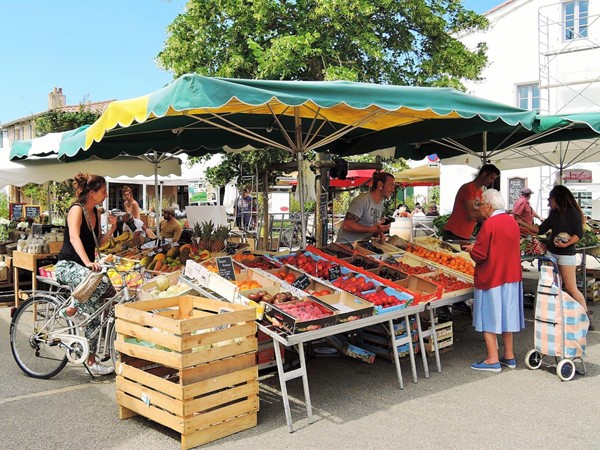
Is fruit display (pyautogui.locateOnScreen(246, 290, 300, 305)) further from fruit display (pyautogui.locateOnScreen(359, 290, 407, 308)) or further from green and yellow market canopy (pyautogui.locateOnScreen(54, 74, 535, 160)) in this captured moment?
green and yellow market canopy (pyautogui.locateOnScreen(54, 74, 535, 160))

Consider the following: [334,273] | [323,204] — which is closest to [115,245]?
[323,204]

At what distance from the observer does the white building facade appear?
694 inches

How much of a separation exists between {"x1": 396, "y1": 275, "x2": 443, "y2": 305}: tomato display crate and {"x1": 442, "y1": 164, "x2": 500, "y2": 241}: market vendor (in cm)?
205

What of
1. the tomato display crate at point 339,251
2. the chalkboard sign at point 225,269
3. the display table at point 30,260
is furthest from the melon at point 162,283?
the display table at point 30,260

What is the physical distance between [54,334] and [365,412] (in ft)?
9.49

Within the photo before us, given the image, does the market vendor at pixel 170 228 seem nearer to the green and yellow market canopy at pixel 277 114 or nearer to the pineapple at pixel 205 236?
the green and yellow market canopy at pixel 277 114

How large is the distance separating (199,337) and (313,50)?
985 centimetres

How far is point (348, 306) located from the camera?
4.91m

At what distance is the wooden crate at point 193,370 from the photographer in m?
3.71

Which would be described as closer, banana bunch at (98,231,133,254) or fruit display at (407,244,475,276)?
fruit display at (407,244,475,276)

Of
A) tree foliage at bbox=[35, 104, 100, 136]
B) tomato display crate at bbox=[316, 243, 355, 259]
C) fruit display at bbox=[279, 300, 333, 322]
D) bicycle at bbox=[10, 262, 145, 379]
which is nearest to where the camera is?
fruit display at bbox=[279, 300, 333, 322]

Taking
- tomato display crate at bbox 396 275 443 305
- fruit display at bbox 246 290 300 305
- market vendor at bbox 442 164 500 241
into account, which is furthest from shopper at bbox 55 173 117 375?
market vendor at bbox 442 164 500 241

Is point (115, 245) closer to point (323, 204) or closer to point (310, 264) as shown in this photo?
point (323, 204)

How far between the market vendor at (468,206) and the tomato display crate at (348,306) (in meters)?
3.08
